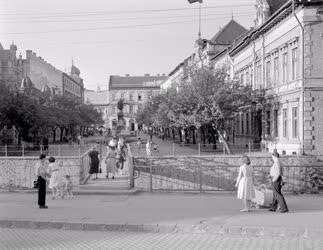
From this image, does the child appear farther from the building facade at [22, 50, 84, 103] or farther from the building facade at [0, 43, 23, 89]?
the building facade at [22, 50, 84, 103]

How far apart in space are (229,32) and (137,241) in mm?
69542

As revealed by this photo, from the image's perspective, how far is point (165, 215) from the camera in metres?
14.4

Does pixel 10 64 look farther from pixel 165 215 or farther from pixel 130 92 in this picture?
pixel 165 215

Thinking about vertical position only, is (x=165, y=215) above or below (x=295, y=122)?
below

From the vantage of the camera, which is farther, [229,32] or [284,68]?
[229,32]

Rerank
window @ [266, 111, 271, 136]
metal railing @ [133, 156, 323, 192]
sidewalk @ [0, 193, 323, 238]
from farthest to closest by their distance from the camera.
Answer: window @ [266, 111, 271, 136] → metal railing @ [133, 156, 323, 192] → sidewalk @ [0, 193, 323, 238]

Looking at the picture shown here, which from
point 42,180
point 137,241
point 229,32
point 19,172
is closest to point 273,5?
point 19,172

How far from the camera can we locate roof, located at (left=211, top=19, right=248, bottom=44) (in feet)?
254

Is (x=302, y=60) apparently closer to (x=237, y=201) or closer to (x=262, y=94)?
(x=262, y=94)

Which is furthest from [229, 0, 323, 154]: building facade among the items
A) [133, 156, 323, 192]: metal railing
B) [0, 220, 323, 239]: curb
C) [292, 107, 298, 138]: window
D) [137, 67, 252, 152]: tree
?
[0, 220, 323, 239]: curb

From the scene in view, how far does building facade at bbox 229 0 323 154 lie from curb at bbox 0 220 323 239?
21.5 meters

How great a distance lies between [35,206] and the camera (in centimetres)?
1620

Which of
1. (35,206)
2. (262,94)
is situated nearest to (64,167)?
(35,206)

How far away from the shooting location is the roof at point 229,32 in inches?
3046
